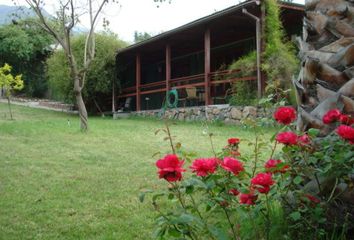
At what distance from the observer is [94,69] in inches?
767

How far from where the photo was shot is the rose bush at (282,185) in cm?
184

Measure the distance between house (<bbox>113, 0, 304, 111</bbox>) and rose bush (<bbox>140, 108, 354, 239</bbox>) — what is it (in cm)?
999

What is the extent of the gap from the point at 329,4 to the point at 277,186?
1.23 metres

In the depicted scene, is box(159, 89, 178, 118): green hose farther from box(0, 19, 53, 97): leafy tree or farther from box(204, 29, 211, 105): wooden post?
box(0, 19, 53, 97): leafy tree

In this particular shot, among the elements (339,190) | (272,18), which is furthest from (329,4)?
(272,18)

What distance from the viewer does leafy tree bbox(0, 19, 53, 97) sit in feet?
94.5

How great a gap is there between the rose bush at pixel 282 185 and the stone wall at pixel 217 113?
8633 millimetres

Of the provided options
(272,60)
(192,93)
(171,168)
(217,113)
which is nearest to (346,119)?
(171,168)

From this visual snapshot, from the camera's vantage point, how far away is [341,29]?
2.62 m

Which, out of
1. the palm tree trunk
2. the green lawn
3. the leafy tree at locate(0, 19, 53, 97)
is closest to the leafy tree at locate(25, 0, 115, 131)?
the green lawn

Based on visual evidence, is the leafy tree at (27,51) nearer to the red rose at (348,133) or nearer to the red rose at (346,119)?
the red rose at (346,119)

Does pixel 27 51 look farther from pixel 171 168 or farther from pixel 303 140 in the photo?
pixel 171 168

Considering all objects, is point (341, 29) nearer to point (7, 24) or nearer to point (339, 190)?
point (339, 190)

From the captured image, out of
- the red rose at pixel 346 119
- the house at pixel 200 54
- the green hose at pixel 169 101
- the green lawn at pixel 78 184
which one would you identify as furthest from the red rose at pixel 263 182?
the green hose at pixel 169 101
